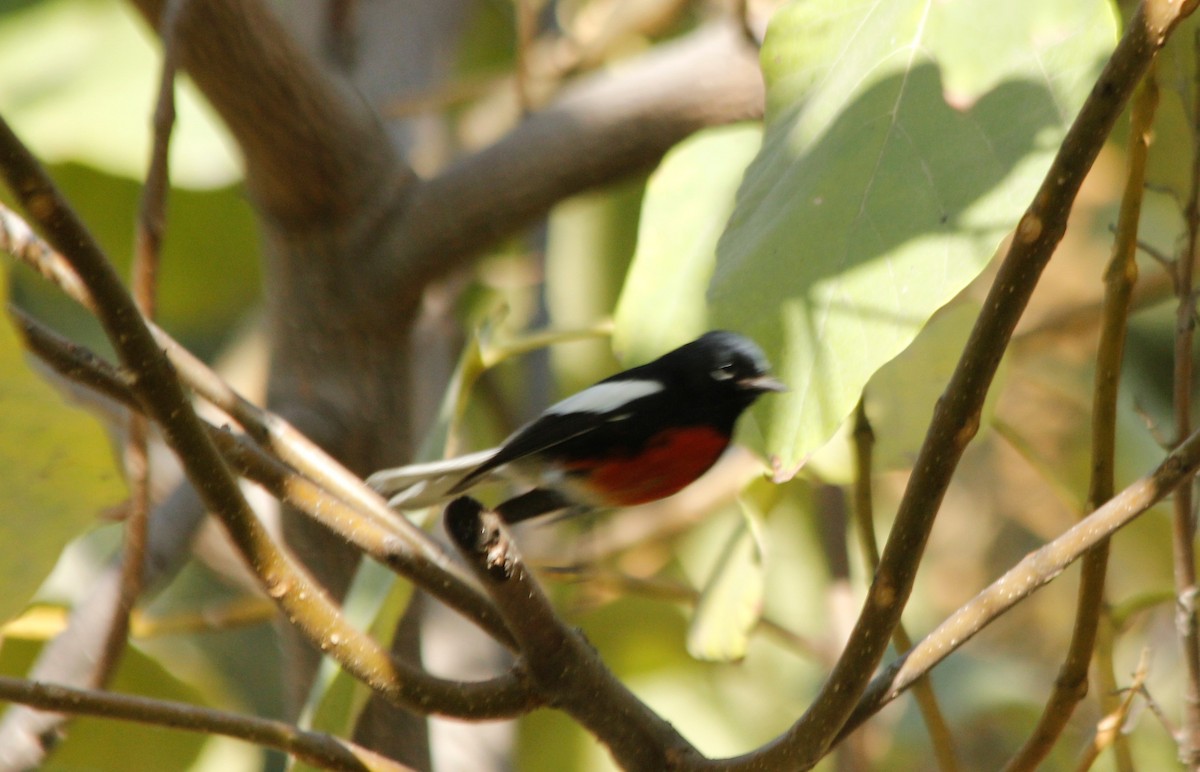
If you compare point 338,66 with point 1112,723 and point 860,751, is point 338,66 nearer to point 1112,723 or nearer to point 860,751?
point 860,751

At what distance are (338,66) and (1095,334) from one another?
1.90 meters

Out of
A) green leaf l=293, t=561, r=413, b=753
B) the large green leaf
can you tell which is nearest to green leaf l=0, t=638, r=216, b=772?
green leaf l=293, t=561, r=413, b=753

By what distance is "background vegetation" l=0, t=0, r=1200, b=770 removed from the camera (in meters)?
0.93

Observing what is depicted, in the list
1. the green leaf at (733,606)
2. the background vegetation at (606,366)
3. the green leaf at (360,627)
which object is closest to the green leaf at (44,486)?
the background vegetation at (606,366)

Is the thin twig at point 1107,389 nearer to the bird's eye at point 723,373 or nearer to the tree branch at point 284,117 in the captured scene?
the bird's eye at point 723,373

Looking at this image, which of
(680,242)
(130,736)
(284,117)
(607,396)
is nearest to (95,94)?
(284,117)

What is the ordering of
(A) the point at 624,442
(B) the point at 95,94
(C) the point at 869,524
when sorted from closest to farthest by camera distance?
(C) the point at 869,524 → (A) the point at 624,442 → (B) the point at 95,94

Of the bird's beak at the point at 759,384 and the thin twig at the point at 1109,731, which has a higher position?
the bird's beak at the point at 759,384

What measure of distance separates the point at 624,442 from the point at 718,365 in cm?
15

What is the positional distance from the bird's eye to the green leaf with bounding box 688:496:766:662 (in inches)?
7.4

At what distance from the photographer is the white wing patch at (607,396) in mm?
1321

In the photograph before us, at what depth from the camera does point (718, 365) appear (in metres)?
1.38

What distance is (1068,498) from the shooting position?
1678 millimetres

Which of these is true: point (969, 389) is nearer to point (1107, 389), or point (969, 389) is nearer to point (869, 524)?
point (1107, 389)
